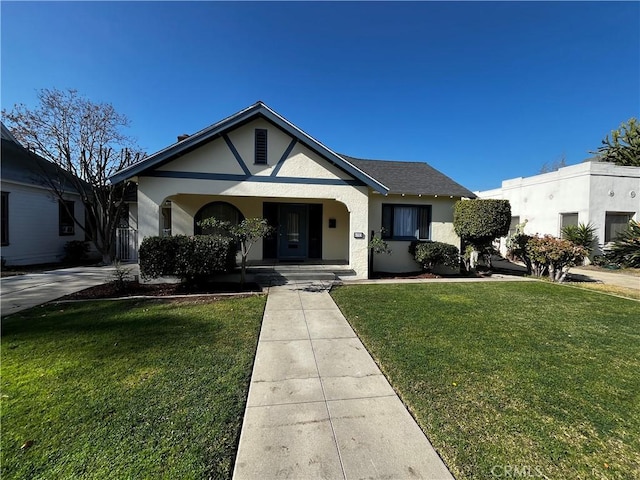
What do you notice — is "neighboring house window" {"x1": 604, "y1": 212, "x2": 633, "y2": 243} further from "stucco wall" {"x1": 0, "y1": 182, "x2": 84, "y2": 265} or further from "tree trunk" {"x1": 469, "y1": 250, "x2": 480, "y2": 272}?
"stucco wall" {"x1": 0, "y1": 182, "x2": 84, "y2": 265}

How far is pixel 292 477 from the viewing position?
206 centimetres

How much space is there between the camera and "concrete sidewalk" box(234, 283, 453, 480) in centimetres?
215

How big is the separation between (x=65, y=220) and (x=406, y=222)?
57.5ft

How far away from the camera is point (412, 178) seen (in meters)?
12.4

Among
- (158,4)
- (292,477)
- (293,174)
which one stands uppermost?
(158,4)

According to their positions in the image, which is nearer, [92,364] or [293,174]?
[92,364]

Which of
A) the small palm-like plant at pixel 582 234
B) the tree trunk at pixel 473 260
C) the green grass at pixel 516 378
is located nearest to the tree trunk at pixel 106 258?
the green grass at pixel 516 378

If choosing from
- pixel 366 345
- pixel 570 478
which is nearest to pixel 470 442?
pixel 570 478

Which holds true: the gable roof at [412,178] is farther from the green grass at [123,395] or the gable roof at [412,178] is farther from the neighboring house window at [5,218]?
the neighboring house window at [5,218]

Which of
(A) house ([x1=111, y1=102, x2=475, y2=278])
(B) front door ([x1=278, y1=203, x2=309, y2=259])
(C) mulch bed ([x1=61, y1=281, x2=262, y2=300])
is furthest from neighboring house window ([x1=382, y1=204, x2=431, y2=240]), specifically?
(C) mulch bed ([x1=61, y1=281, x2=262, y2=300])

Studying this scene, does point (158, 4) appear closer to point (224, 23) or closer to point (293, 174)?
point (224, 23)

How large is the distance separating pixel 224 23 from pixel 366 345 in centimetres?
1042

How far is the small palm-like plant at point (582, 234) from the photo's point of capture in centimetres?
1427

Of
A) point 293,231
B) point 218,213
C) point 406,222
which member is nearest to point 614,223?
point 406,222
